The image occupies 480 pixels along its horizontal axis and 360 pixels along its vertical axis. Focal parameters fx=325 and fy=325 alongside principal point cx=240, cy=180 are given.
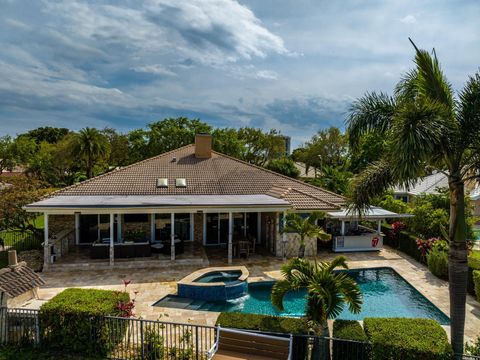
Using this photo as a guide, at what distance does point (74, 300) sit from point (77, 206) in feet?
29.3

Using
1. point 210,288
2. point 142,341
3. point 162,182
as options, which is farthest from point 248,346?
point 162,182

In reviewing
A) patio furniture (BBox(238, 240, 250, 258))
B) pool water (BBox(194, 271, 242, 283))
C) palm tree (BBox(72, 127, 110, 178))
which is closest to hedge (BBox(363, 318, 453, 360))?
pool water (BBox(194, 271, 242, 283))

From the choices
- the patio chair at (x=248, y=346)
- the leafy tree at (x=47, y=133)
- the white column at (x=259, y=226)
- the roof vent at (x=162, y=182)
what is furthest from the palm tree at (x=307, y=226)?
the leafy tree at (x=47, y=133)

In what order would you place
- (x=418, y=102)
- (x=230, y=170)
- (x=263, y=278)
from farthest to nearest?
1. (x=230, y=170)
2. (x=263, y=278)
3. (x=418, y=102)

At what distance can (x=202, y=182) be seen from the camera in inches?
1024

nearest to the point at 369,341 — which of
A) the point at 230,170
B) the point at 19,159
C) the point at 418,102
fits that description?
the point at 418,102

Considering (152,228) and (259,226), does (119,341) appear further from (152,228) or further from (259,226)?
(259,226)

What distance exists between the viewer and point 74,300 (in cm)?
1047

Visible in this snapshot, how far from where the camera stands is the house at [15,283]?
10.9m

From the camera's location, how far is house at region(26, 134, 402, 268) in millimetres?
19578

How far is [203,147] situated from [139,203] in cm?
1197

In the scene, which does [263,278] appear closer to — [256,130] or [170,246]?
[170,246]

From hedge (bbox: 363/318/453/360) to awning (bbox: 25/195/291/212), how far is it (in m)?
11.3

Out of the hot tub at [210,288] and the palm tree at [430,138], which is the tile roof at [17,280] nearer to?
the hot tub at [210,288]
